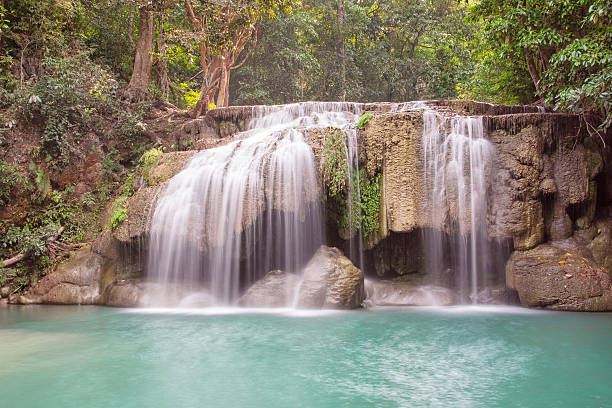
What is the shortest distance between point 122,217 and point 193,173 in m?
1.87

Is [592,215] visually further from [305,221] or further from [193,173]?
[193,173]

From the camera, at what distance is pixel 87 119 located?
13750mm

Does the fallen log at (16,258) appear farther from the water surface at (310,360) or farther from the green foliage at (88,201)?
the water surface at (310,360)

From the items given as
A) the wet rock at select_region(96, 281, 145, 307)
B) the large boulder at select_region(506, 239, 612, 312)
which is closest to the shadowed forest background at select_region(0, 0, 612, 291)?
the wet rock at select_region(96, 281, 145, 307)

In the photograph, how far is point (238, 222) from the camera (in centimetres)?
974

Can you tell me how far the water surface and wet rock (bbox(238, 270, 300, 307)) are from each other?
0.86 meters

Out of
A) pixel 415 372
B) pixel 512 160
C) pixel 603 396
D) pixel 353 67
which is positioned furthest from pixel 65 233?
pixel 353 67

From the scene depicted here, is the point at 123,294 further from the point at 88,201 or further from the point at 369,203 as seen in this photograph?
the point at 369,203

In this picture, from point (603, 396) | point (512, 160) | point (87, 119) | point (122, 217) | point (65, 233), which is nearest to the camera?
point (603, 396)

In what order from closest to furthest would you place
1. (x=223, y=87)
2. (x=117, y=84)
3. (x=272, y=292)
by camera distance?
(x=272, y=292), (x=117, y=84), (x=223, y=87)

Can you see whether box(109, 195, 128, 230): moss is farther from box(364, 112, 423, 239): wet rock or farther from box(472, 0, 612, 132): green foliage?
box(472, 0, 612, 132): green foliage

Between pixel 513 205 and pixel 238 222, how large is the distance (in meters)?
Answer: 5.76

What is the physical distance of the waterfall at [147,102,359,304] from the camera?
9891 mm

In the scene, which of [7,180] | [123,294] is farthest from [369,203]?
[7,180]
